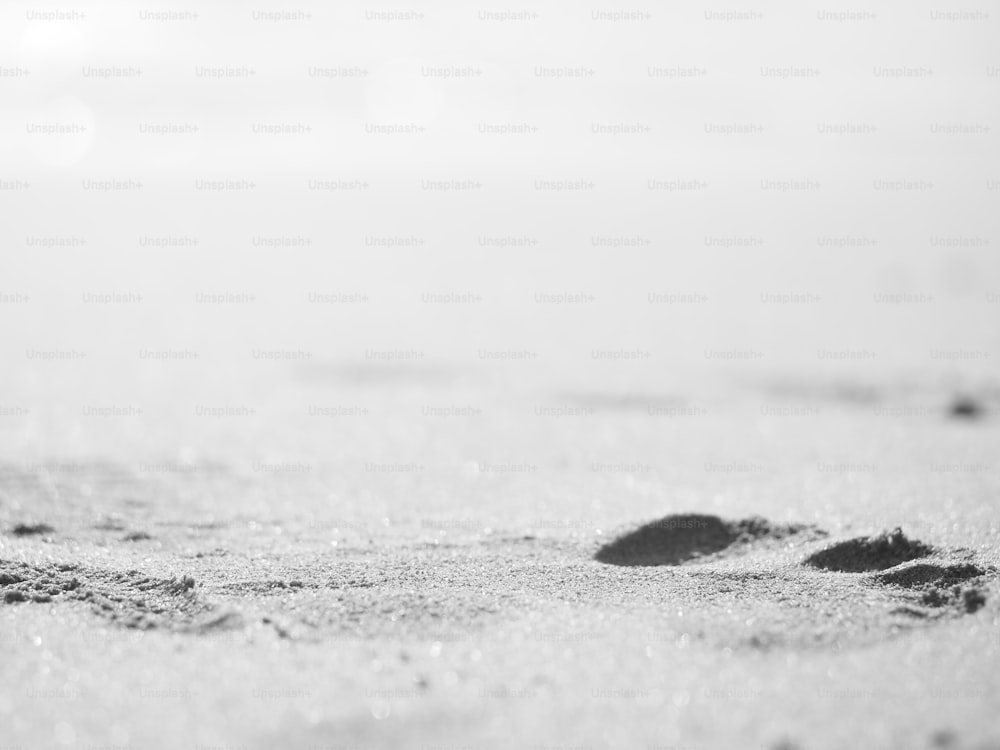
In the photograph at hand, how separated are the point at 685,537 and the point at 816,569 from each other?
568 millimetres

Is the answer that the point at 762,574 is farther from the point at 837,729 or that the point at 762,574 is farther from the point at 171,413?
the point at 171,413

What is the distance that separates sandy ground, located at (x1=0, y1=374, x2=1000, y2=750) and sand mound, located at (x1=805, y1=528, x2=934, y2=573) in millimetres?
11

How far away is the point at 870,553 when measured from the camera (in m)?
3.29

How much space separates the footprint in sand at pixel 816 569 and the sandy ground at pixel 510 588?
0.5 inches

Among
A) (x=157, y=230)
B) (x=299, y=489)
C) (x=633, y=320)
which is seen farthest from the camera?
(x=157, y=230)

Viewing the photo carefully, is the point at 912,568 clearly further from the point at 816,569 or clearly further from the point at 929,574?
the point at 816,569

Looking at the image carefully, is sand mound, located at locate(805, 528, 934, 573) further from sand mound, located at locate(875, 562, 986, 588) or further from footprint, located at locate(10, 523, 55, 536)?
footprint, located at locate(10, 523, 55, 536)

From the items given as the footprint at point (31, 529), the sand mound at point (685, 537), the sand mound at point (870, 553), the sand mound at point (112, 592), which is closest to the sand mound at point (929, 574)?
the sand mound at point (870, 553)

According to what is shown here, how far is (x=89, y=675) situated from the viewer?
2.45 m

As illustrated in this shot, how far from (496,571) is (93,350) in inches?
193

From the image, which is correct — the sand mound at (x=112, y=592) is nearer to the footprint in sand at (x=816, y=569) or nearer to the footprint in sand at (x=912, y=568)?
the footprint in sand at (x=816, y=569)

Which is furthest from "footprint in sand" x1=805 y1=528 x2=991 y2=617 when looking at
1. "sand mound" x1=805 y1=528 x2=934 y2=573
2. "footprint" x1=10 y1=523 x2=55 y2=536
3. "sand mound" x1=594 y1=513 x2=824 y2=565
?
"footprint" x1=10 y1=523 x2=55 y2=536

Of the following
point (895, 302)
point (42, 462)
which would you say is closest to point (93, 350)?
point (42, 462)

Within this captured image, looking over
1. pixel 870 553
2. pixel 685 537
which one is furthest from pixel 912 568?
pixel 685 537
